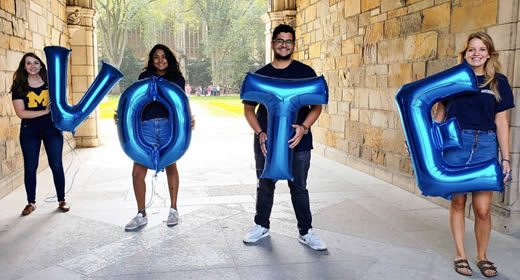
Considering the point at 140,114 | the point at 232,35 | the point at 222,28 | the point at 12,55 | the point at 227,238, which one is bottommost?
the point at 227,238

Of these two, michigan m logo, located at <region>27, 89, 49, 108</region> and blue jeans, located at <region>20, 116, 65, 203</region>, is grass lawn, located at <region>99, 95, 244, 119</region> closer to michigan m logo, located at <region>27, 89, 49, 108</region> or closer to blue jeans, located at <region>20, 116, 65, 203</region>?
blue jeans, located at <region>20, 116, 65, 203</region>

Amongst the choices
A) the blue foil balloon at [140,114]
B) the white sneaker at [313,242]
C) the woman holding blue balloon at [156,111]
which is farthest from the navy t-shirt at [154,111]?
the white sneaker at [313,242]

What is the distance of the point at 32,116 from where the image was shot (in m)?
3.84

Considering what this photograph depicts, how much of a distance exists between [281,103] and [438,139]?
3.06 ft

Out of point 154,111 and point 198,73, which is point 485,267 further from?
point 198,73

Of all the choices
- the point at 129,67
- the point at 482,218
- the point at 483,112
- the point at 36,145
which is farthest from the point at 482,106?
the point at 129,67

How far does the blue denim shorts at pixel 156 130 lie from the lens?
3.34m

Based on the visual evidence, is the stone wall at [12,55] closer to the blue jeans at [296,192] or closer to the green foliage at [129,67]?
the blue jeans at [296,192]

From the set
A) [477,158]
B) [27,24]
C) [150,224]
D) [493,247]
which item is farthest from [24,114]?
[493,247]

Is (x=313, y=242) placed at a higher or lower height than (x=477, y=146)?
lower

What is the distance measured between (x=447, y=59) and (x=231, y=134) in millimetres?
6965

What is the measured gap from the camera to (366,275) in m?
2.70

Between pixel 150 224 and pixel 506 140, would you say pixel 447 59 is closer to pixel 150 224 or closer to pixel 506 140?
pixel 506 140

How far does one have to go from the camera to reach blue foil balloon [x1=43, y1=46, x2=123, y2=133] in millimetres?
3490
